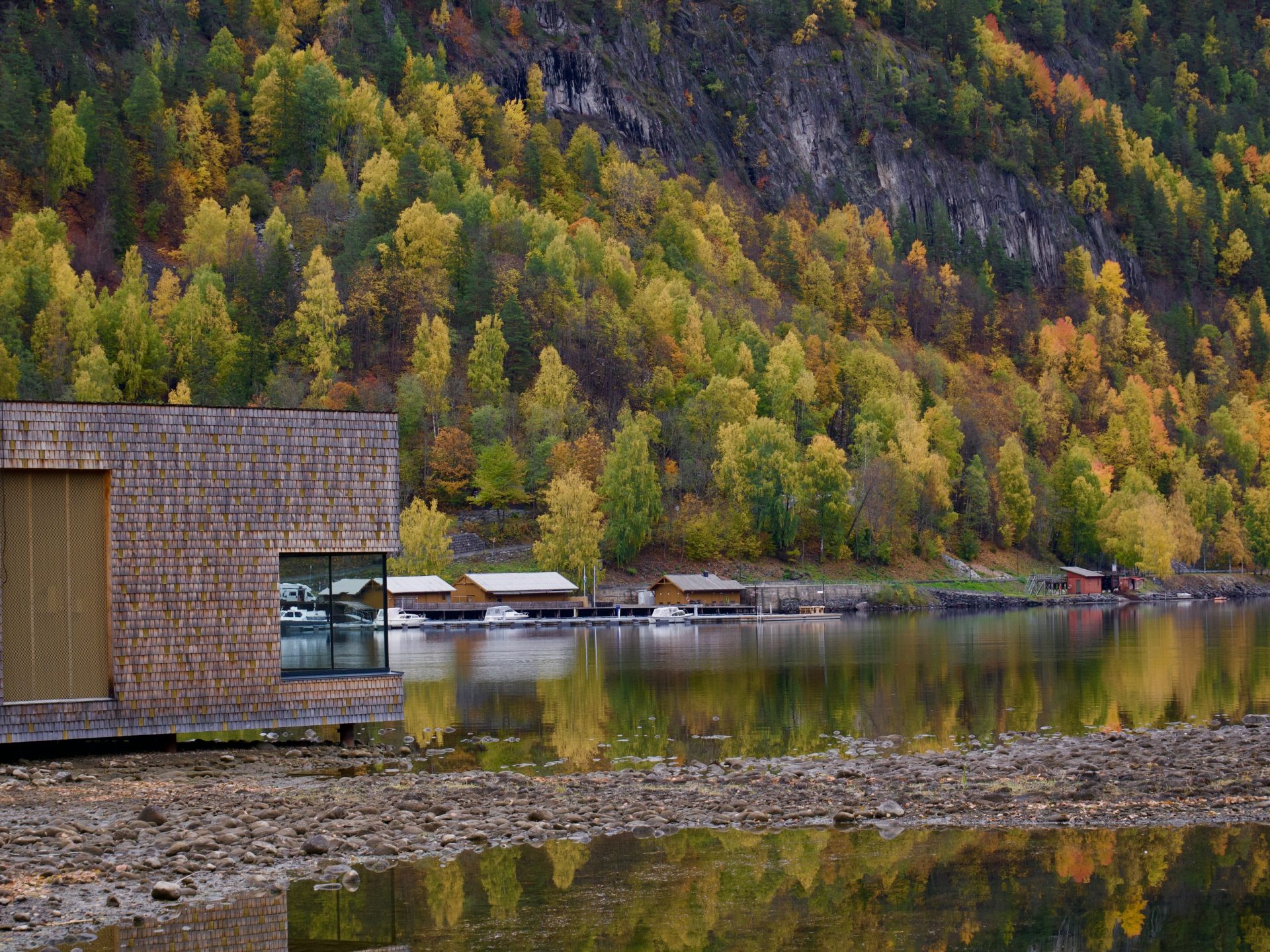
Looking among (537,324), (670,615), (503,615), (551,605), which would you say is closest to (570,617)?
(551,605)

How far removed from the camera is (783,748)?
108 feet

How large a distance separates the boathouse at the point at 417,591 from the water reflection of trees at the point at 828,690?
27.2 meters

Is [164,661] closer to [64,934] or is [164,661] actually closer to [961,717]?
[64,934]

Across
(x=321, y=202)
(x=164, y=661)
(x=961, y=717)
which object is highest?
(x=321, y=202)

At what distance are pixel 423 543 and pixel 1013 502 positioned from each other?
179 feet

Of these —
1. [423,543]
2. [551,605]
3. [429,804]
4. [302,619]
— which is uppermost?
[423,543]

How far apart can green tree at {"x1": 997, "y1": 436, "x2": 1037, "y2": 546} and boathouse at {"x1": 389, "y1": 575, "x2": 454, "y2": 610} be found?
53439 millimetres

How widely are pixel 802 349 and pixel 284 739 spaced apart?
118m

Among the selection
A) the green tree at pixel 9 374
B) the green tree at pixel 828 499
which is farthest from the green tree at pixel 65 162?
the green tree at pixel 828 499

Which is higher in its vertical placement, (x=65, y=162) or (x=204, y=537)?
(x=65, y=162)

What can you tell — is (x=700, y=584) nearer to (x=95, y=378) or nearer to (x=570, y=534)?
(x=570, y=534)

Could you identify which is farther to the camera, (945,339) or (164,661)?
(945,339)

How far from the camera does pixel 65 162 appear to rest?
159375mm

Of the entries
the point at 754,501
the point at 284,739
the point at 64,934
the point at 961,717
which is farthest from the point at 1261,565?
the point at 64,934
